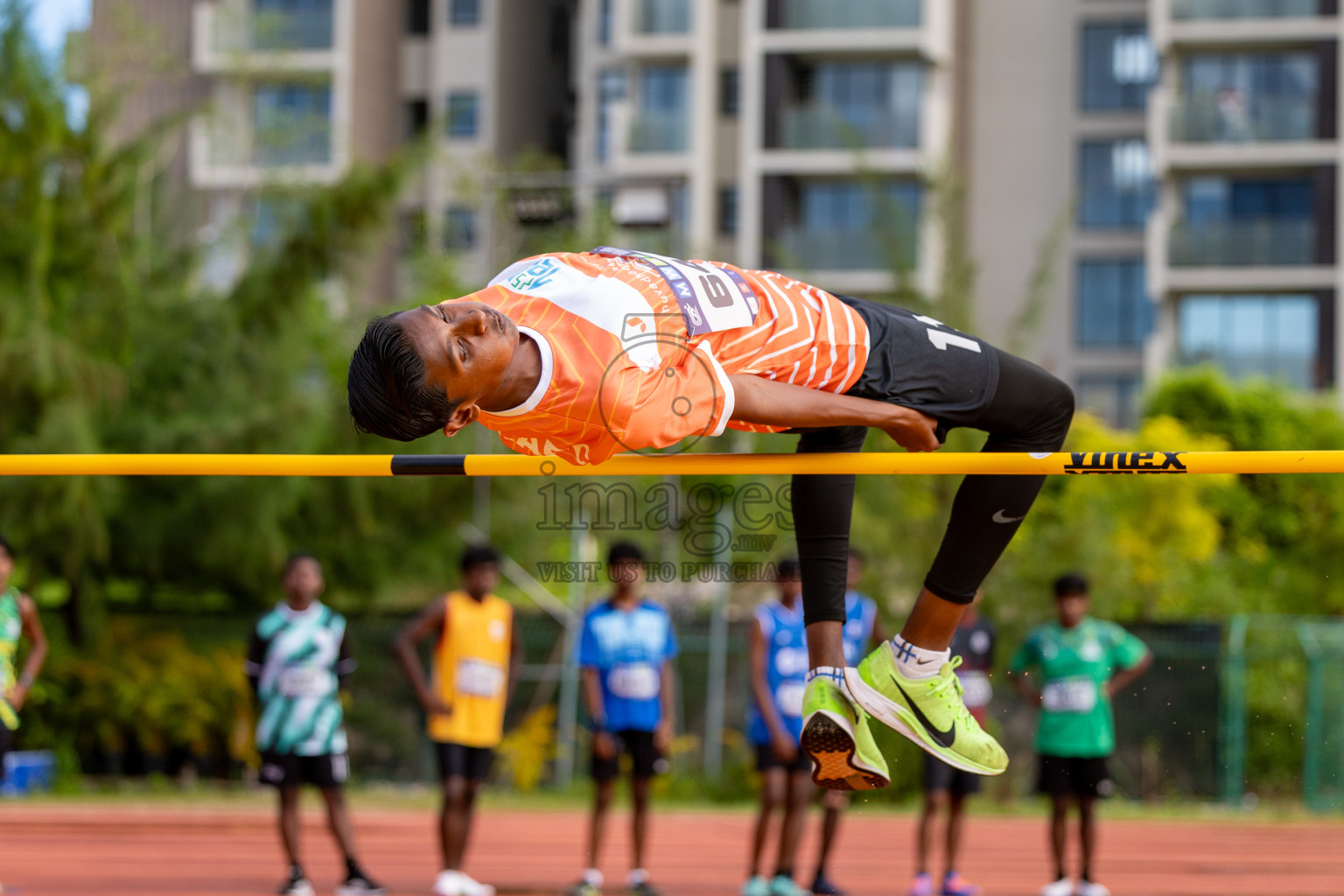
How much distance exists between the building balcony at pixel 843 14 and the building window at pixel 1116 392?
670 centimetres

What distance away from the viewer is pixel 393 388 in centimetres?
328

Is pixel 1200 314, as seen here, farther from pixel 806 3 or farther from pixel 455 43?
pixel 455 43

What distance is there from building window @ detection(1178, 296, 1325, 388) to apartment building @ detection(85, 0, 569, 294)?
37.9 ft

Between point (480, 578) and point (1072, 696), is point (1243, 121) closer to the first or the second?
point (1072, 696)

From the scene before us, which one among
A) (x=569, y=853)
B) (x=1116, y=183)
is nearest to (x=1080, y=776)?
(x=569, y=853)

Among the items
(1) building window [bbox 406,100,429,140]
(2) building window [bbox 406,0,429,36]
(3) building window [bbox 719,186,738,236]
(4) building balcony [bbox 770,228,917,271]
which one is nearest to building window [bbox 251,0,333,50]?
(2) building window [bbox 406,0,429,36]

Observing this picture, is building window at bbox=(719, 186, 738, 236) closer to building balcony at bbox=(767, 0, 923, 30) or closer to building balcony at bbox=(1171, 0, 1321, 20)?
building balcony at bbox=(767, 0, 923, 30)

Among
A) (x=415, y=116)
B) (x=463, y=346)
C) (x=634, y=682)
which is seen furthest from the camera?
(x=415, y=116)

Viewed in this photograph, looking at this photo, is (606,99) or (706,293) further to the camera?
Answer: (606,99)

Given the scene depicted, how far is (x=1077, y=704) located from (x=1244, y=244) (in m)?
19.0

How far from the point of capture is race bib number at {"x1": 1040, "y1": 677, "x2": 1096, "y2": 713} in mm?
7906

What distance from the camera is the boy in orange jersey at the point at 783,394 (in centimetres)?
329

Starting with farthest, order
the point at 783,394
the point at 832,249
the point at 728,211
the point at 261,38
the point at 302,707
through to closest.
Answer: the point at 728,211
the point at 261,38
the point at 832,249
the point at 302,707
the point at 783,394

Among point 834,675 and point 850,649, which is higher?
point 834,675
